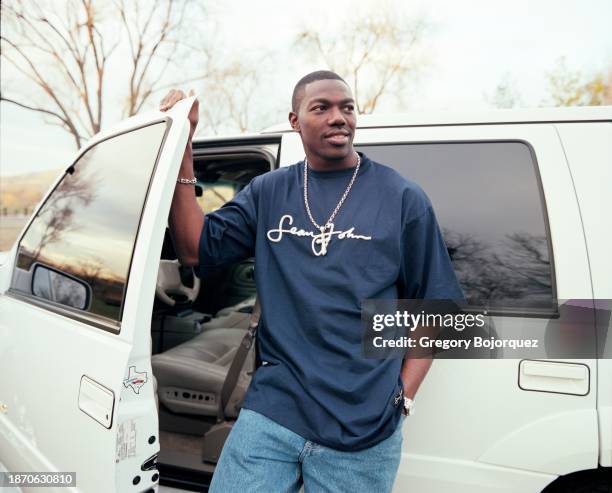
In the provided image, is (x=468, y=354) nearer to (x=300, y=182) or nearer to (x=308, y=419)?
(x=308, y=419)

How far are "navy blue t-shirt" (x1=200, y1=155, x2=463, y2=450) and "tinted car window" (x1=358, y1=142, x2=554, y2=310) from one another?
0.95 feet

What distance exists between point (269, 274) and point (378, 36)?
16014 millimetres

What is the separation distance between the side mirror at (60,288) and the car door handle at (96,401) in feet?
1.32

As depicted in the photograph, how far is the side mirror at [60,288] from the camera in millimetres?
1779

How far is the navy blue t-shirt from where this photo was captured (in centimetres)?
126

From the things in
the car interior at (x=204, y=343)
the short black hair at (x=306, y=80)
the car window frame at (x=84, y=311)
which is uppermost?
the short black hair at (x=306, y=80)

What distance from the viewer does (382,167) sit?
1.49 metres

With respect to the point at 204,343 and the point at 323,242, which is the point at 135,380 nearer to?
the point at 323,242

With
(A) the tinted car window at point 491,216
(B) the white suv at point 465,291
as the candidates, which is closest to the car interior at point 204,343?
(B) the white suv at point 465,291

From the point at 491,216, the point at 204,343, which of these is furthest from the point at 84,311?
the point at 491,216

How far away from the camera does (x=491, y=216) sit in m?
1.66

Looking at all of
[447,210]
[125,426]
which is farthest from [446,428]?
[125,426]

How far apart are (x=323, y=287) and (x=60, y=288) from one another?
122 cm

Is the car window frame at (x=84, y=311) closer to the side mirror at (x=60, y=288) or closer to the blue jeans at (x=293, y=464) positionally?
the side mirror at (x=60, y=288)
